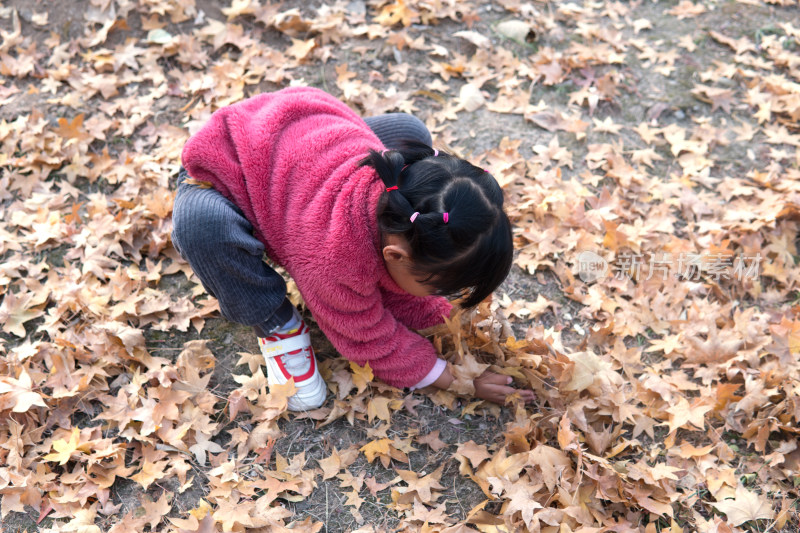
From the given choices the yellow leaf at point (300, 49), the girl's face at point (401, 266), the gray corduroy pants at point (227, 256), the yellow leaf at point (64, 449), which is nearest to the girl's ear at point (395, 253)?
the girl's face at point (401, 266)

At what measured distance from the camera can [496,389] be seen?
2.26 meters

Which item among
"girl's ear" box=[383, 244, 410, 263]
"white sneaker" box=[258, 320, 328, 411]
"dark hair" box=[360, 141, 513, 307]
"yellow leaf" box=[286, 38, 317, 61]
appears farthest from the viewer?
"yellow leaf" box=[286, 38, 317, 61]

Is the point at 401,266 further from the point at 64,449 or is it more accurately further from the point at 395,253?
the point at 64,449

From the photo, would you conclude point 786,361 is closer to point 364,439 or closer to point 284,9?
point 364,439

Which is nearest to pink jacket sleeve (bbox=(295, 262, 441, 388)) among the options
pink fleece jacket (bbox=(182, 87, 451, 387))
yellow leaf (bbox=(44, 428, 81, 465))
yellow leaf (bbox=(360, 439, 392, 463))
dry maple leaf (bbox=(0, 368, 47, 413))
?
pink fleece jacket (bbox=(182, 87, 451, 387))

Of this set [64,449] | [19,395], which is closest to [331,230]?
[64,449]

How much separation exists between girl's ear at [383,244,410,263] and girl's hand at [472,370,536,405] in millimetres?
661

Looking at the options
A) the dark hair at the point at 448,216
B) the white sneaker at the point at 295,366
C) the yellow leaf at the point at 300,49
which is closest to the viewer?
the dark hair at the point at 448,216

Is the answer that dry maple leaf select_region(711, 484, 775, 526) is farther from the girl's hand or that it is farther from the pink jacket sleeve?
the pink jacket sleeve

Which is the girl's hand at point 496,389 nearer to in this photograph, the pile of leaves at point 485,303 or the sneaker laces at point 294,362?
the pile of leaves at point 485,303

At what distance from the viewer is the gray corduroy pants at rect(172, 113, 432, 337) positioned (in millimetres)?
2008

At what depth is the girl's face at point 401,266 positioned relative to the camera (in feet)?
6.07

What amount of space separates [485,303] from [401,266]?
0.64 metres

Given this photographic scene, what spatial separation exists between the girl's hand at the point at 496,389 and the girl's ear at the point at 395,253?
2.17 ft
